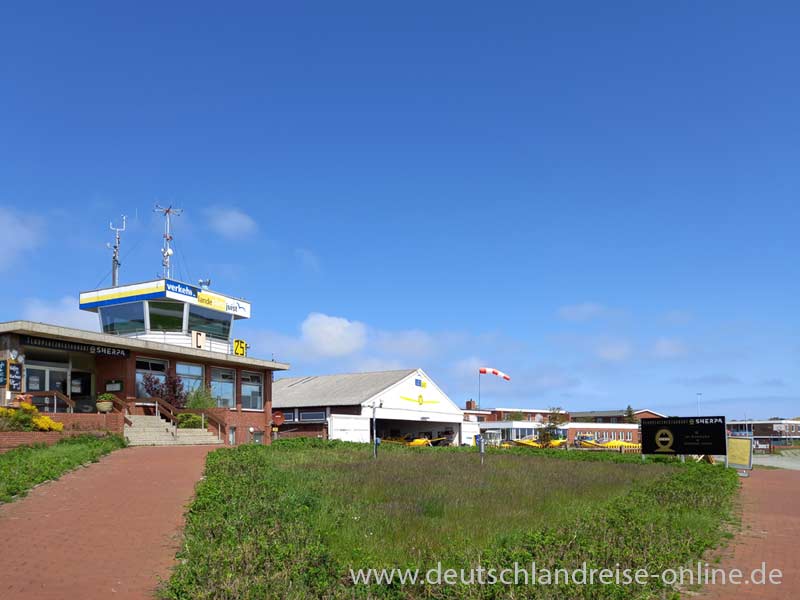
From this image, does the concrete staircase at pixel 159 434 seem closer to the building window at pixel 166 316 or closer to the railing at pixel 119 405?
the railing at pixel 119 405

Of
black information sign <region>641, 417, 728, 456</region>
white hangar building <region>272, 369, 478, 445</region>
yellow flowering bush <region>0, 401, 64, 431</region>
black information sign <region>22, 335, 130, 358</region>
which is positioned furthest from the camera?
white hangar building <region>272, 369, 478, 445</region>

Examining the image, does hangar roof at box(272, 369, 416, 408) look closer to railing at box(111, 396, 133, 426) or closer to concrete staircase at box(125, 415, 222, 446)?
concrete staircase at box(125, 415, 222, 446)

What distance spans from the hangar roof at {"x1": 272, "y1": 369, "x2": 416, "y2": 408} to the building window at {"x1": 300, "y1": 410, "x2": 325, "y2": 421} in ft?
1.72

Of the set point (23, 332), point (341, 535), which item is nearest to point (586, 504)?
point (341, 535)

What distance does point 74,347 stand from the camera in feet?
91.0

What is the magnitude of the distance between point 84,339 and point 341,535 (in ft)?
68.4

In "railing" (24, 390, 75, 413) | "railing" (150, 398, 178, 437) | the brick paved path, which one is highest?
"railing" (24, 390, 75, 413)

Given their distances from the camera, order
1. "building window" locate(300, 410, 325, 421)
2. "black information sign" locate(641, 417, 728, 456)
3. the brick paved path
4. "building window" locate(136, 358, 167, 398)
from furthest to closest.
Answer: "building window" locate(300, 410, 325, 421)
"building window" locate(136, 358, 167, 398)
"black information sign" locate(641, 417, 728, 456)
the brick paved path

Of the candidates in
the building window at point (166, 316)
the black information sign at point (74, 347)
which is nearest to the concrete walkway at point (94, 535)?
the black information sign at point (74, 347)

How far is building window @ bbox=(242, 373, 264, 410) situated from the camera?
36.8 meters

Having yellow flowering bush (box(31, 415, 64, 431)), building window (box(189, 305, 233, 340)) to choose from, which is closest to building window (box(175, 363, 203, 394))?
building window (box(189, 305, 233, 340))

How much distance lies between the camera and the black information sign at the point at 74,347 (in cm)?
2608

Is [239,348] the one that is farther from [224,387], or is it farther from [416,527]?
[416,527]

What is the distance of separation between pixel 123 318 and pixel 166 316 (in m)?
2.28
